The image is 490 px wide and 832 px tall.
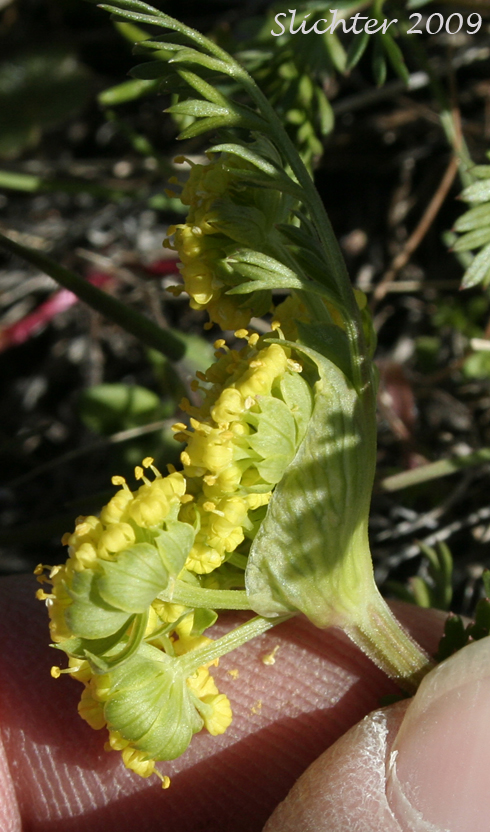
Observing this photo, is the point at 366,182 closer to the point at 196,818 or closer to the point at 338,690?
the point at 338,690

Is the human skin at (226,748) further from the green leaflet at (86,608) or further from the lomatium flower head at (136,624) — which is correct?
the green leaflet at (86,608)

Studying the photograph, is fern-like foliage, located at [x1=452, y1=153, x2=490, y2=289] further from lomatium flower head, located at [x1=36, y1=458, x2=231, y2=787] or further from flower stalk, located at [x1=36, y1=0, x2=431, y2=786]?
lomatium flower head, located at [x1=36, y1=458, x2=231, y2=787]

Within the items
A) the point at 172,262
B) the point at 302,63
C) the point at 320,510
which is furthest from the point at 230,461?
the point at 172,262

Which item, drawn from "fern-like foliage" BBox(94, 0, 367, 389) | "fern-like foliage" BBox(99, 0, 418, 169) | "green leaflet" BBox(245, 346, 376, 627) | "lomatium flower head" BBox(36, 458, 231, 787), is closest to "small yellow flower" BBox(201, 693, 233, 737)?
"lomatium flower head" BBox(36, 458, 231, 787)

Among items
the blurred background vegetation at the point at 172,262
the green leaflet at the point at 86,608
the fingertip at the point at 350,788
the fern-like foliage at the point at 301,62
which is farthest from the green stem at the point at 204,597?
the fern-like foliage at the point at 301,62

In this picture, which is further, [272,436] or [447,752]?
[447,752]

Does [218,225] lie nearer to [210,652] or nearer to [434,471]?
[210,652]

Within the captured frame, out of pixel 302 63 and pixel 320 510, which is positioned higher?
pixel 302 63
